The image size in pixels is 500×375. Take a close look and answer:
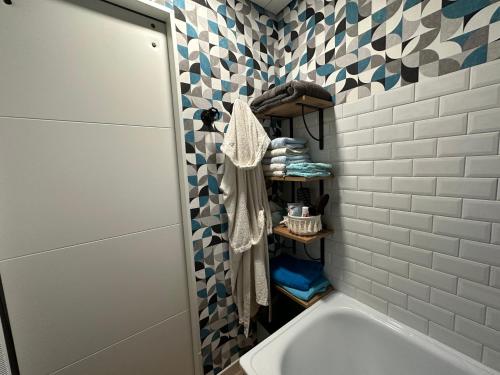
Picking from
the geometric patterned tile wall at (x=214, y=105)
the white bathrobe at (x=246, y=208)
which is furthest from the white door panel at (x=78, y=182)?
the white bathrobe at (x=246, y=208)

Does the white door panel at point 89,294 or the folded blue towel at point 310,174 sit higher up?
the folded blue towel at point 310,174

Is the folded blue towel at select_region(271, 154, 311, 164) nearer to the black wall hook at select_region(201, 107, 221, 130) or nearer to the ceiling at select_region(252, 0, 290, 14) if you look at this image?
the black wall hook at select_region(201, 107, 221, 130)

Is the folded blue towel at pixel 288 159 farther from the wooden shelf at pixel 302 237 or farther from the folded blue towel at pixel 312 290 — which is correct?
the folded blue towel at pixel 312 290

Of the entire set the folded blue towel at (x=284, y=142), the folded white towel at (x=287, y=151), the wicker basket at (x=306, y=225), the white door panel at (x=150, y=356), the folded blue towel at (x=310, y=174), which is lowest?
the white door panel at (x=150, y=356)

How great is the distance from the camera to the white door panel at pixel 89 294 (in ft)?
2.41

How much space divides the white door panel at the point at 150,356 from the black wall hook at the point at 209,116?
1067 millimetres

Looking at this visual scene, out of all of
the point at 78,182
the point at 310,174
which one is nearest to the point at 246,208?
the point at 310,174

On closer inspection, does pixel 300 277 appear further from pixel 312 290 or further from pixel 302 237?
pixel 302 237

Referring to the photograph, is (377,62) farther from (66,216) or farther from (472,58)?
(66,216)

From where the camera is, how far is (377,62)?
3.03 ft

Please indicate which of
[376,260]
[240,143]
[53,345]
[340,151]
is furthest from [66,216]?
[376,260]

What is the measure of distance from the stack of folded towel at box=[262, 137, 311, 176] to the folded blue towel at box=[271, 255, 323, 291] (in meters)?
0.63

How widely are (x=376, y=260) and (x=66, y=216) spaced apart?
1443 mm

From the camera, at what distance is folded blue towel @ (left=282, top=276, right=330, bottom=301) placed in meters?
1.13
